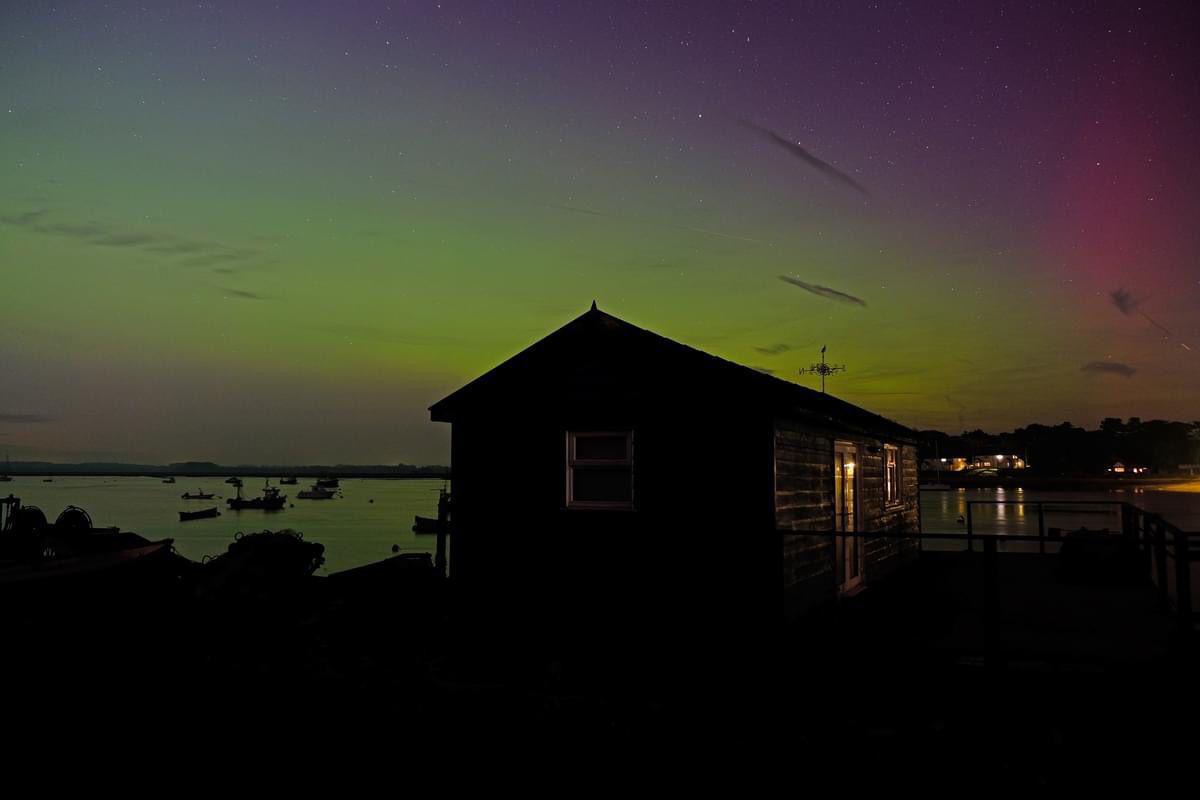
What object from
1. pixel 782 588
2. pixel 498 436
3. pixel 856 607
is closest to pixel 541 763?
pixel 782 588

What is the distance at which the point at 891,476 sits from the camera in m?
22.0

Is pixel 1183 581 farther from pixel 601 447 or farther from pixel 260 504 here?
pixel 260 504

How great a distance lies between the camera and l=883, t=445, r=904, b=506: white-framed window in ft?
69.3

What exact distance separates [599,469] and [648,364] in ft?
6.07

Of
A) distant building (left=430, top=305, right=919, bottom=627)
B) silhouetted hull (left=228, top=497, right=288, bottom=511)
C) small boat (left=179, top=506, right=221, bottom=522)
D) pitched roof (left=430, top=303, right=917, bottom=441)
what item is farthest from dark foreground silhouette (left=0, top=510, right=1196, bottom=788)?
silhouetted hull (left=228, top=497, right=288, bottom=511)

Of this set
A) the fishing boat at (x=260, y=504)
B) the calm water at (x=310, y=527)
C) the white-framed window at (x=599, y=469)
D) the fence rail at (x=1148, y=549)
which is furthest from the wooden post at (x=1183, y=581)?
the fishing boat at (x=260, y=504)

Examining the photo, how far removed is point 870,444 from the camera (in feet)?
63.7

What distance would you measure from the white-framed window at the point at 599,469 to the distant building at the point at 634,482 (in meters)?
0.02

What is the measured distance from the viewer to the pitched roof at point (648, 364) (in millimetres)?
12766

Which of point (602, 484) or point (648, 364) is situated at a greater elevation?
point (648, 364)

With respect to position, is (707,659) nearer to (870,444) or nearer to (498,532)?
(498,532)

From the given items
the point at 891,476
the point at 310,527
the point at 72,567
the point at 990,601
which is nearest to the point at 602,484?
the point at 990,601

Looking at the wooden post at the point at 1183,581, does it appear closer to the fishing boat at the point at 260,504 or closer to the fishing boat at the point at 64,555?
the fishing boat at the point at 64,555

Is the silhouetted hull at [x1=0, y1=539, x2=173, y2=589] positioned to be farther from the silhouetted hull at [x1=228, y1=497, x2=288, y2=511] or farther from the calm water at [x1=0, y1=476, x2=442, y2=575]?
the silhouetted hull at [x1=228, y1=497, x2=288, y2=511]
